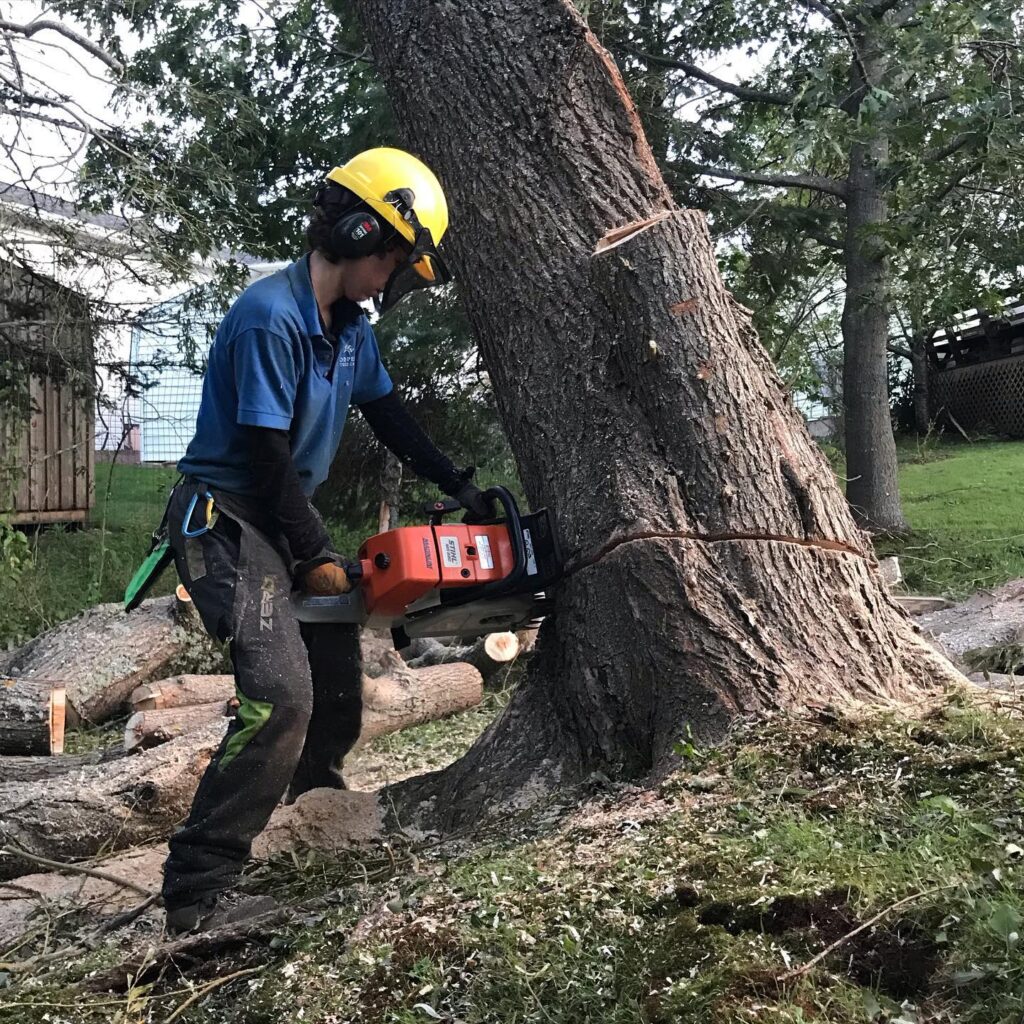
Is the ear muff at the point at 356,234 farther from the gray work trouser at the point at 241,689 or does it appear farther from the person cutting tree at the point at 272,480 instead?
the gray work trouser at the point at 241,689

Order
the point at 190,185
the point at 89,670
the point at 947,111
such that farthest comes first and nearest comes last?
the point at 190,185
the point at 947,111
the point at 89,670

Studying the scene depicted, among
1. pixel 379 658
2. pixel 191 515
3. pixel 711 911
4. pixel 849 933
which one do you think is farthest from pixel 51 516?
pixel 849 933

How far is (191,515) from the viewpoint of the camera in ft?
10.3

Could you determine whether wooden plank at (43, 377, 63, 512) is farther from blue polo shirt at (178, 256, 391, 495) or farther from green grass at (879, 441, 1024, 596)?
blue polo shirt at (178, 256, 391, 495)

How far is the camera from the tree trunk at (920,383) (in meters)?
16.2

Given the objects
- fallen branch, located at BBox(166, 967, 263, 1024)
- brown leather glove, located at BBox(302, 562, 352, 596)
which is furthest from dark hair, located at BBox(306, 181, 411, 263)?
fallen branch, located at BBox(166, 967, 263, 1024)

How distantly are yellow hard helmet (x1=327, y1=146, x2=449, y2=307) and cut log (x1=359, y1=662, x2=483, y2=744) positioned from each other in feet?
10.0

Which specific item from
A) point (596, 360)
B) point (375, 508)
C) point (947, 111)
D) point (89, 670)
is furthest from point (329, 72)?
point (596, 360)

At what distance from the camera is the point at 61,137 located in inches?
274

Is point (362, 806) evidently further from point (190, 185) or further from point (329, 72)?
point (329, 72)

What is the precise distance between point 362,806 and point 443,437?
6.13 m

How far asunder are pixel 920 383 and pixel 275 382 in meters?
15.3

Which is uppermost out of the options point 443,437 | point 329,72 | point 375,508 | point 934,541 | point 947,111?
point 329,72

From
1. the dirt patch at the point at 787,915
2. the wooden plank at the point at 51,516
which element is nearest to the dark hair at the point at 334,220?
the dirt patch at the point at 787,915
